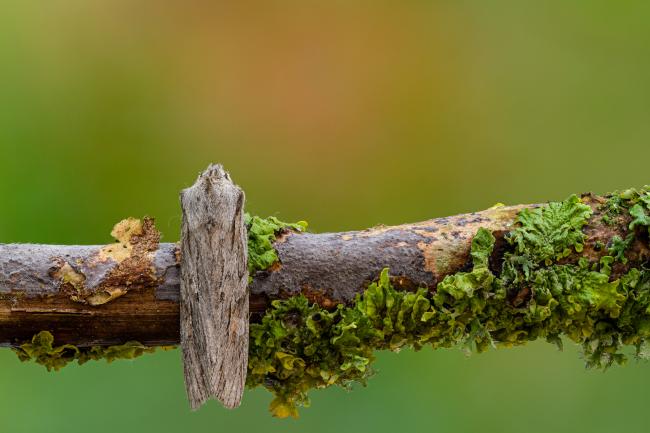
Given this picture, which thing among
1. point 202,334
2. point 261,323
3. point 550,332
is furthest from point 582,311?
point 202,334

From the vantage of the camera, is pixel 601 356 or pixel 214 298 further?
pixel 601 356

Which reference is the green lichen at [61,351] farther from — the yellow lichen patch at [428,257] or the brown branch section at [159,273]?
the yellow lichen patch at [428,257]

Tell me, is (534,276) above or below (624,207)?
below

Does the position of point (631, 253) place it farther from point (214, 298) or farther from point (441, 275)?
point (214, 298)

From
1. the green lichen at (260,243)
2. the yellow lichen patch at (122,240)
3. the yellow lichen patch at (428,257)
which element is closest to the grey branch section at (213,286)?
the green lichen at (260,243)

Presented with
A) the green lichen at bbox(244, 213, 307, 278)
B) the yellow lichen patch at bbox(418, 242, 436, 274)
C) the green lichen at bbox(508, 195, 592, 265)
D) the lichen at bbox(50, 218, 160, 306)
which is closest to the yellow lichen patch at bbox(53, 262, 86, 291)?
the lichen at bbox(50, 218, 160, 306)

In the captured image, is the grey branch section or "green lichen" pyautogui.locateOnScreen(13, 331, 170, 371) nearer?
the grey branch section

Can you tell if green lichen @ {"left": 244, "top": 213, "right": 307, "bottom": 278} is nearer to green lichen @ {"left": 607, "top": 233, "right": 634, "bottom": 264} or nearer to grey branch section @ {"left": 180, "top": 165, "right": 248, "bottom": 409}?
grey branch section @ {"left": 180, "top": 165, "right": 248, "bottom": 409}
